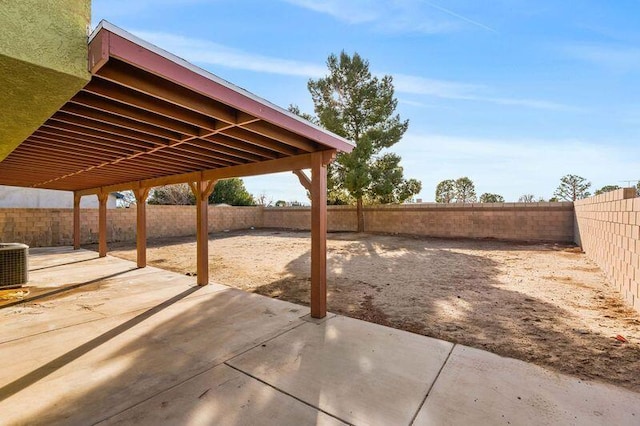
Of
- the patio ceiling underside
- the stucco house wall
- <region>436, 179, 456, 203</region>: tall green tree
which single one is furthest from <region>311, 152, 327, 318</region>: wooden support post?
<region>436, 179, 456, 203</region>: tall green tree

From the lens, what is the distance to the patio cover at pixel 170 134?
7.06 feet

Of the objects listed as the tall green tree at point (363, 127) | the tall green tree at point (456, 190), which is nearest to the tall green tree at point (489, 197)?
the tall green tree at point (456, 190)

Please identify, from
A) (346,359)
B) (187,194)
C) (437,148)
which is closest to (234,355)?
(346,359)

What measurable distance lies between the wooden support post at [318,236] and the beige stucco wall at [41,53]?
267 cm

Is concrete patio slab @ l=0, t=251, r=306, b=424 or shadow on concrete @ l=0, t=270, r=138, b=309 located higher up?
concrete patio slab @ l=0, t=251, r=306, b=424

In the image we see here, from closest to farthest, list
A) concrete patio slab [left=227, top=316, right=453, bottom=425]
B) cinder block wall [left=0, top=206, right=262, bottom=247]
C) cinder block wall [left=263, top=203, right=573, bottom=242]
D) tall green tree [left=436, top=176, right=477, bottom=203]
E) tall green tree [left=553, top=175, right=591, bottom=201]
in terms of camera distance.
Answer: concrete patio slab [left=227, top=316, right=453, bottom=425], cinder block wall [left=0, top=206, right=262, bottom=247], cinder block wall [left=263, top=203, right=573, bottom=242], tall green tree [left=553, top=175, right=591, bottom=201], tall green tree [left=436, top=176, right=477, bottom=203]

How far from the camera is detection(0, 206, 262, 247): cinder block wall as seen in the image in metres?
11.4

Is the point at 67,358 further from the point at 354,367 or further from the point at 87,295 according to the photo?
the point at 354,367

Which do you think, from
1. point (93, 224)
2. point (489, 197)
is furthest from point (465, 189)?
point (93, 224)

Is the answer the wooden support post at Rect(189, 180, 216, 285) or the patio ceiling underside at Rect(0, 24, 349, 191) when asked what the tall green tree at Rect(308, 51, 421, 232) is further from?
the patio ceiling underside at Rect(0, 24, 349, 191)

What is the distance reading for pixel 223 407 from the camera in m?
2.11

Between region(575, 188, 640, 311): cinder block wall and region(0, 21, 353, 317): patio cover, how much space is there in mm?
4433

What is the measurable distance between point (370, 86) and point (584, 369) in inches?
588

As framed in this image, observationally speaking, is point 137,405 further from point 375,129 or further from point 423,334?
point 375,129
